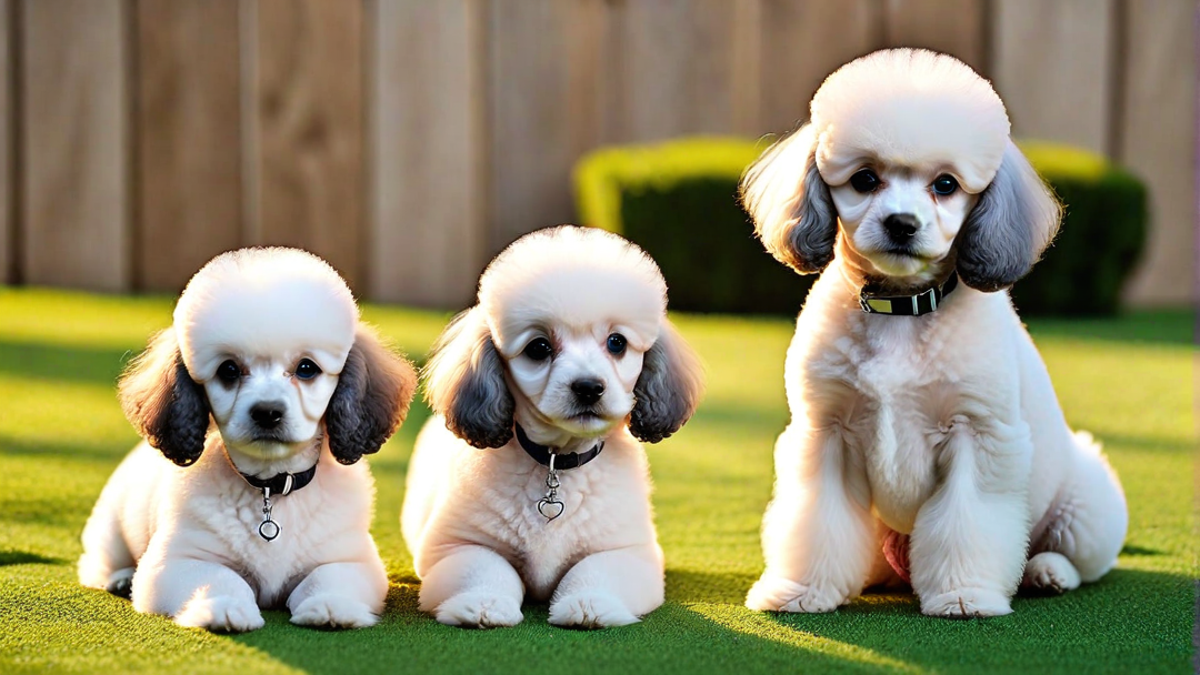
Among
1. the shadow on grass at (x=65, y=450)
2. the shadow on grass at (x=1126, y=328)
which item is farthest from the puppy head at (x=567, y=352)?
the shadow on grass at (x=1126, y=328)

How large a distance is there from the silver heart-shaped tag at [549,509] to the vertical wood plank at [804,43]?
7212 mm

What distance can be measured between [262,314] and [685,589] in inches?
55.8

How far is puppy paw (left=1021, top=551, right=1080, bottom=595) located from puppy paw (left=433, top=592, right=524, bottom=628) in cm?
146

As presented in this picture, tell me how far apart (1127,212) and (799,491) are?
6.78 m

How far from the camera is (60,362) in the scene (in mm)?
7285

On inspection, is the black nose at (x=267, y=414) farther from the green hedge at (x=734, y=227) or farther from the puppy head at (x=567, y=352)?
the green hedge at (x=734, y=227)

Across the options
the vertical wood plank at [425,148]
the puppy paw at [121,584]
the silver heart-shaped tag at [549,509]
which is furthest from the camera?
the vertical wood plank at [425,148]

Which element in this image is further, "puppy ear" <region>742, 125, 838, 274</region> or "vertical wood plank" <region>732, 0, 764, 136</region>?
"vertical wood plank" <region>732, 0, 764, 136</region>

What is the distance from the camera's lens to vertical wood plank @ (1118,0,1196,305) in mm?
10758

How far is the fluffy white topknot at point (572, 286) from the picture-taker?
3412mm

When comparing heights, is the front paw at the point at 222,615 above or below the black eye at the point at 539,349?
below

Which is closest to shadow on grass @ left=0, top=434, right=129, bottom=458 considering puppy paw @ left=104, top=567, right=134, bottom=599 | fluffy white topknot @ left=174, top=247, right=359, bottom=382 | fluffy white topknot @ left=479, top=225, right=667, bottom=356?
puppy paw @ left=104, top=567, right=134, bottom=599

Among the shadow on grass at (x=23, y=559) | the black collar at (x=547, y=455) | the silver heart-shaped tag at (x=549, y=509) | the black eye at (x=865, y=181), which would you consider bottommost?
the shadow on grass at (x=23, y=559)

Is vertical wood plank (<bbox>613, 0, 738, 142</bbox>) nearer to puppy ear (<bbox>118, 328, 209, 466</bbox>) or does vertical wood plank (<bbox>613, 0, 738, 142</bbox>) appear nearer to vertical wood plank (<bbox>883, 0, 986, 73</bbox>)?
vertical wood plank (<bbox>883, 0, 986, 73</bbox>)
